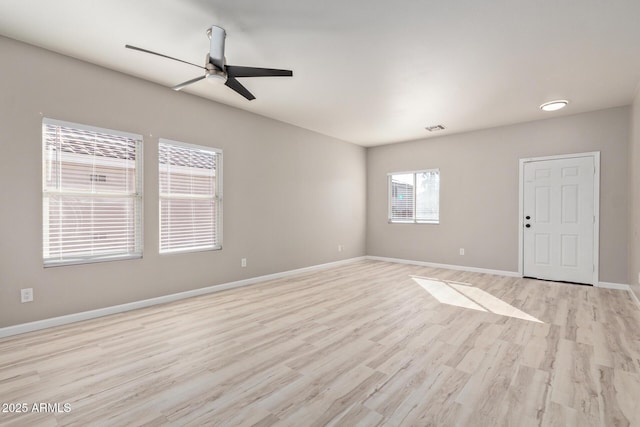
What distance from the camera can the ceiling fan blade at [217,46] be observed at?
269 centimetres

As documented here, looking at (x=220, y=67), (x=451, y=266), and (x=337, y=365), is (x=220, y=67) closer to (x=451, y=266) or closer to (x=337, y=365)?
(x=337, y=365)

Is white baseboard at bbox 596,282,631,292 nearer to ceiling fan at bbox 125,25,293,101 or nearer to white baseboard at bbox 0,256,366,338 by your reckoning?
white baseboard at bbox 0,256,366,338

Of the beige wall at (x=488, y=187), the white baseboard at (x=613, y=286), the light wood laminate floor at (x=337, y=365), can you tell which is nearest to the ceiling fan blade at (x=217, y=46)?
the light wood laminate floor at (x=337, y=365)

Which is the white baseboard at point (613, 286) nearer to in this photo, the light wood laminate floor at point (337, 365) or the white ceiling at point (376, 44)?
the light wood laminate floor at point (337, 365)

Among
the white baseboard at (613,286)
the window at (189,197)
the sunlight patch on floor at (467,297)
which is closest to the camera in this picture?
the sunlight patch on floor at (467,297)

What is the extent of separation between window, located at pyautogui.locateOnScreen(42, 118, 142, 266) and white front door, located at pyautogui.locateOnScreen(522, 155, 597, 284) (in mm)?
6218

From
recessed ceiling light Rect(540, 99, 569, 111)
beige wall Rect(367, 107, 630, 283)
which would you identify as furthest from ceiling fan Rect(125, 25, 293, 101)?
beige wall Rect(367, 107, 630, 283)

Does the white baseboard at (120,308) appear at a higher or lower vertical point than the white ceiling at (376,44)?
lower

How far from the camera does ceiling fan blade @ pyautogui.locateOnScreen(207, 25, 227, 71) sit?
8.82ft

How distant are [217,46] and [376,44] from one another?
1.49m

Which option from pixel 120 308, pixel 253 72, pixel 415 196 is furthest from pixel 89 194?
pixel 415 196

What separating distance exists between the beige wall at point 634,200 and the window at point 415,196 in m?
2.91

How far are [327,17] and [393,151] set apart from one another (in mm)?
4995

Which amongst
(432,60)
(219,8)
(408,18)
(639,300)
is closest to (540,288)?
(639,300)
